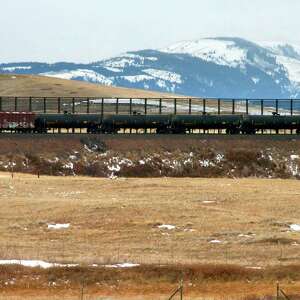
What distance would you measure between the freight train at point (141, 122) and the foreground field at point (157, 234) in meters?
32.3

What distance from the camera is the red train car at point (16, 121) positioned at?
344ft

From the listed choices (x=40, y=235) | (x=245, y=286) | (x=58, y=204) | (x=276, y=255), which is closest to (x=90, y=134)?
(x=58, y=204)

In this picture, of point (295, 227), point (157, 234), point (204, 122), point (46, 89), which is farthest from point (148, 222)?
point (46, 89)

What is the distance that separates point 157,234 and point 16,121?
59520mm

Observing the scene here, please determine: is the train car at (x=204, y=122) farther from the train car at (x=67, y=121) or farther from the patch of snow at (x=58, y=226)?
the patch of snow at (x=58, y=226)

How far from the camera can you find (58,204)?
57906 millimetres

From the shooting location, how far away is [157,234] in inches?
1893

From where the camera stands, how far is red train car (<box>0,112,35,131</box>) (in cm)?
10488

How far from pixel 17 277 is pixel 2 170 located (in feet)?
184

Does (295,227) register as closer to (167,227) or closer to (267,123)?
(167,227)

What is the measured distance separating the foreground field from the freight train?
106 feet

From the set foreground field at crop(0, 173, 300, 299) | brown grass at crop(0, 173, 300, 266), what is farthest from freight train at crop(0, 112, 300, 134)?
brown grass at crop(0, 173, 300, 266)

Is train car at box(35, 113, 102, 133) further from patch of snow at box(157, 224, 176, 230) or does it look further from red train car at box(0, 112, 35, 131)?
patch of snow at box(157, 224, 176, 230)

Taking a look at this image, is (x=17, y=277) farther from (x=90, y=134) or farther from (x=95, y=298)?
(x=90, y=134)
